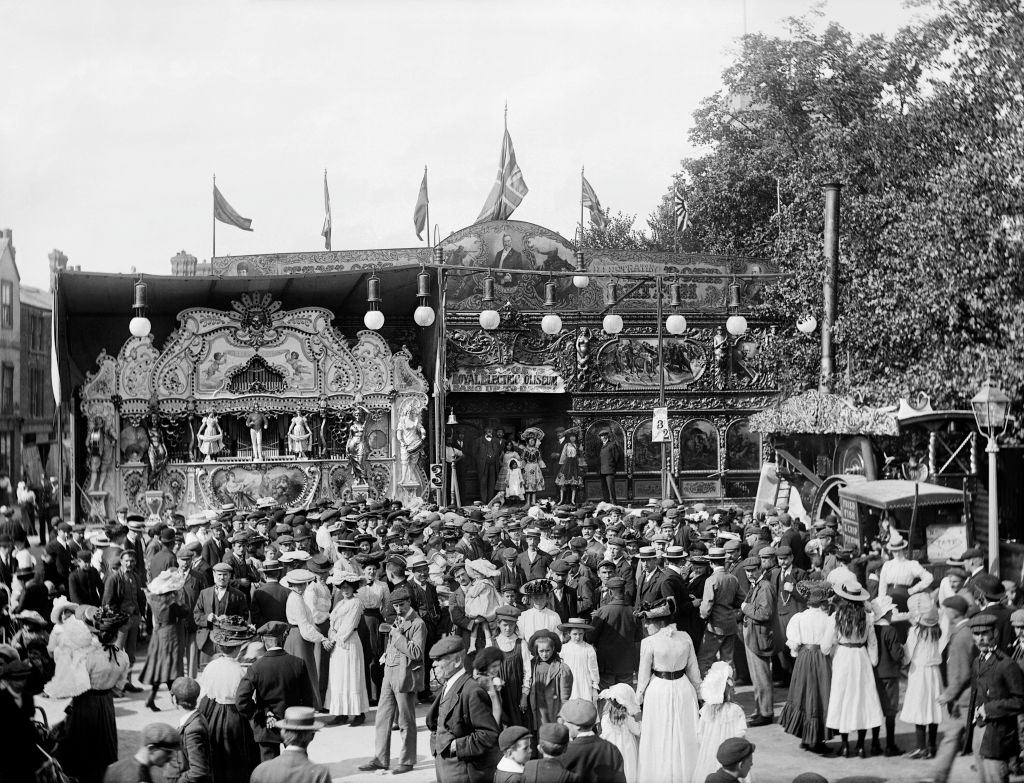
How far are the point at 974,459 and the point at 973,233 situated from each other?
351 centimetres

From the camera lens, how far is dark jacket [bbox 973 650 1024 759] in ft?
30.3

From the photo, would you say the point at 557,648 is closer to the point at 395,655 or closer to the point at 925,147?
the point at 395,655

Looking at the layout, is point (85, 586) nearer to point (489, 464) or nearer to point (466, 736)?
point (466, 736)

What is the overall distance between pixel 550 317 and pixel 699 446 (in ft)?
21.9

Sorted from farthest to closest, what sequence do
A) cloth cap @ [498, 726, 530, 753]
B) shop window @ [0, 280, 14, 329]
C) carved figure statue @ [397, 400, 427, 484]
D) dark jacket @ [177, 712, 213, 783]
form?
shop window @ [0, 280, 14, 329], carved figure statue @ [397, 400, 427, 484], dark jacket @ [177, 712, 213, 783], cloth cap @ [498, 726, 530, 753]

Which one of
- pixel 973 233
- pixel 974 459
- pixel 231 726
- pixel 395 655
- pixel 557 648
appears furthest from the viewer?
pixel 974 459

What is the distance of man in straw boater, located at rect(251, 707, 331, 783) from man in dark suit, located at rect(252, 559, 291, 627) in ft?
17.5

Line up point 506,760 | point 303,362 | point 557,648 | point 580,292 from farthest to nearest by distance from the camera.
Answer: point 580,292
point 303,362
point 557,648
point 506,760

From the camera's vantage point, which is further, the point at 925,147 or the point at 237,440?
the point at 237,440

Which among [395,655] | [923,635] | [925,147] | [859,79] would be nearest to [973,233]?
[925,147]

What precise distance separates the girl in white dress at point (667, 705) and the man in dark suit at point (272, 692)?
8.84ft

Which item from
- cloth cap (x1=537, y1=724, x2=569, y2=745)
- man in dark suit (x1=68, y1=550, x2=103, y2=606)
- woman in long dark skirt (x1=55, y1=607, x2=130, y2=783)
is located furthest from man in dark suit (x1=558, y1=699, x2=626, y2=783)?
man in dark suit (x1=68, y1=550, x2=103, y2=606)

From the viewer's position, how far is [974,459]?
18.8 meters

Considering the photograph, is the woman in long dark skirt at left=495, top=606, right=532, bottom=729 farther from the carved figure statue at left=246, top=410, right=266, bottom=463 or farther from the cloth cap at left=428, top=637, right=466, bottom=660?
the carved figure statue at left=246, top=410, right=266, bottom=463
